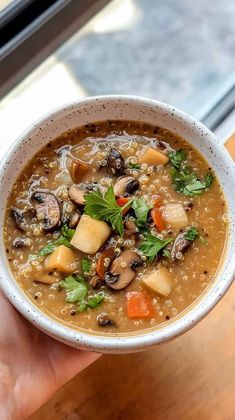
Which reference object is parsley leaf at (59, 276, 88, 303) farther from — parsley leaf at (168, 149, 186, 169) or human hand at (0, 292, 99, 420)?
parsley leaf at (168, 149, 186, 169)

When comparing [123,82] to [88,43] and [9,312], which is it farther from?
[9,312]

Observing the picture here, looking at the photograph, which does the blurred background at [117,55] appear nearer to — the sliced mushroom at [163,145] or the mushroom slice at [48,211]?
the sliced mushroom at [163,145]

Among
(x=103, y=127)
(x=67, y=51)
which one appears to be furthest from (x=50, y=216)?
(x=67, y=51)

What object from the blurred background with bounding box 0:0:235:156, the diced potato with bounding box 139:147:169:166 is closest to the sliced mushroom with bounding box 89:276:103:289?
the diced potato with bounding box 139:147:169:166

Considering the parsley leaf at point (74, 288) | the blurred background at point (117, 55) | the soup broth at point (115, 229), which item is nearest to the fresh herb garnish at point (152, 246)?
the soup broth at point (115, 229)

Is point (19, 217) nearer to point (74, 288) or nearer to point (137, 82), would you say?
point (74, 288)
